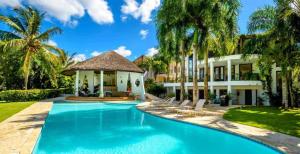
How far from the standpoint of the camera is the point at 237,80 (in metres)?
26.9

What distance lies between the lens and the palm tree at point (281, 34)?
59.0ft

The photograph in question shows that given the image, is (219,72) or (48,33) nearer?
(48,33)

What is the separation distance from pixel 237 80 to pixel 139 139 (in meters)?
18.8

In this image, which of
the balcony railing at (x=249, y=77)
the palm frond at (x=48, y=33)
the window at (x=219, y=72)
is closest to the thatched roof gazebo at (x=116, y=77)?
the palm frond at (x=48, y=33)

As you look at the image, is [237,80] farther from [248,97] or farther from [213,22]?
[213,22]

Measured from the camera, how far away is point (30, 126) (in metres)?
11.5

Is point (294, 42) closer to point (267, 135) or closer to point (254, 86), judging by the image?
point (254, 86)

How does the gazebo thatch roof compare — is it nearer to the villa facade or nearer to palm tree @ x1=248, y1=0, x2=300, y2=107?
the villa facade

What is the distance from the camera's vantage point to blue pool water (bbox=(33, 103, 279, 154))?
9.16m

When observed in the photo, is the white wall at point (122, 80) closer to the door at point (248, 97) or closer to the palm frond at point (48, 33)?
the palm frond at point (48, 33)

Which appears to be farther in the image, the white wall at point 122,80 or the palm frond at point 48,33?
the white wall at point 122,80

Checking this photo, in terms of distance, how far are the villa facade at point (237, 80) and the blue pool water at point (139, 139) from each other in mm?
14202

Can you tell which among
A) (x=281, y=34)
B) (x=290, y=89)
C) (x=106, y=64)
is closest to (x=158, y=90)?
(x=106, y=64)

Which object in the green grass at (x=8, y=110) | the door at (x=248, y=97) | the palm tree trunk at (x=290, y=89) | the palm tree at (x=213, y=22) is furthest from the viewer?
the door at (x=248, y=97)
